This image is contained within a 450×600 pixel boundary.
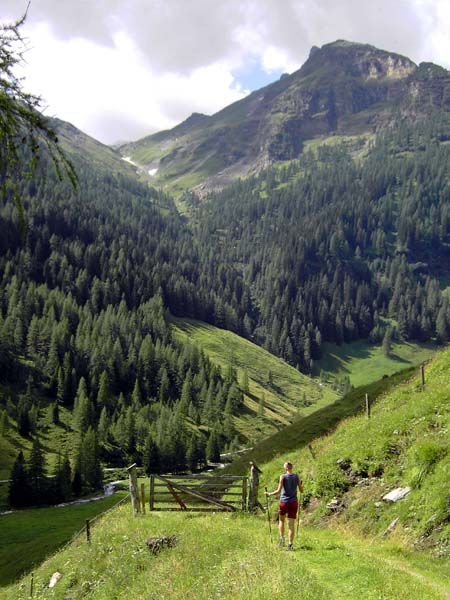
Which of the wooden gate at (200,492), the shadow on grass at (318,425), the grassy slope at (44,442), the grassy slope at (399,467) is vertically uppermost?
the grassy slope at (399,467)

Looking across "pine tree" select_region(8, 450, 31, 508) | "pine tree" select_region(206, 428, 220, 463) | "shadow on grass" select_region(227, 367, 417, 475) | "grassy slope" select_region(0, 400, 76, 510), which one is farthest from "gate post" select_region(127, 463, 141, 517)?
"pine tree" select_region(206, 428, 220, 463)

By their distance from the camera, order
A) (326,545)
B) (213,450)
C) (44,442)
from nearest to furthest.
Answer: (326,545)
(44,442)
(213,450)

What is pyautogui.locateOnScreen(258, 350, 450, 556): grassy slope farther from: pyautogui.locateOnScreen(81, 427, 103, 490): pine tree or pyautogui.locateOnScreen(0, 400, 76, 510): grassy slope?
pyautogui.locateOnScreen(0, 400, 76, 510): grassy slope

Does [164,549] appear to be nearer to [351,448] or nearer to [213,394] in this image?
[351,448]

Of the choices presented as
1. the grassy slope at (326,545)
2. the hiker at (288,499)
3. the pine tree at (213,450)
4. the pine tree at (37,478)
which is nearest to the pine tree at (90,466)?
the pine tree at (37,478)

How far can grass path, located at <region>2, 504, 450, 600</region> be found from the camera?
12.4 meters

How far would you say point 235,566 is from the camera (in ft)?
49.2

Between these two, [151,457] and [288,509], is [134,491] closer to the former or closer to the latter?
[288,509]

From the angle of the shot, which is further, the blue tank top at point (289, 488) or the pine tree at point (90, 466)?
the pine tree at point (90, 466)

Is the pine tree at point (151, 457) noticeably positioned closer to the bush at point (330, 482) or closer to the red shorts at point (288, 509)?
the bush at point (330, 482)

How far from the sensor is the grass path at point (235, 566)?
12.4 meters

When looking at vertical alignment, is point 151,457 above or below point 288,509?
below

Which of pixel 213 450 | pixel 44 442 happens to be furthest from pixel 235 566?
pixel 44 442

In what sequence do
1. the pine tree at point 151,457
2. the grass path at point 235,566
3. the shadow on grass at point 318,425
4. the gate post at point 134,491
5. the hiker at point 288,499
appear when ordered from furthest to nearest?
the pine tree at point 151,457 → the shadow on grass at point 318,425 → the gate post at point 134,491 → the hiker at point 288,499 → the grass path at point 235,566
